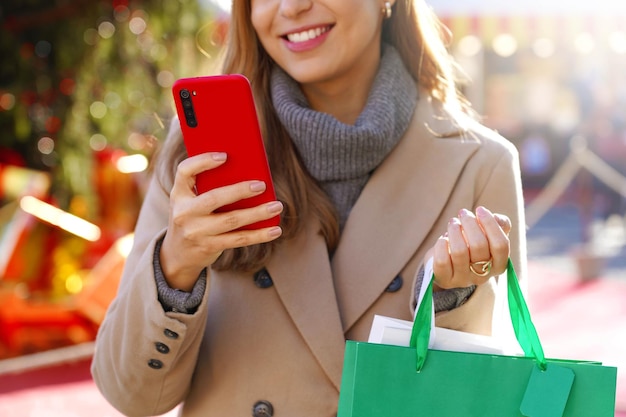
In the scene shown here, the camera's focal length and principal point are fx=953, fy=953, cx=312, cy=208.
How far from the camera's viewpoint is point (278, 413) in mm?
1919

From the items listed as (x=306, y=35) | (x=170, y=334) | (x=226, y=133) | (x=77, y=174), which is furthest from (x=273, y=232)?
(x=77, y=174)

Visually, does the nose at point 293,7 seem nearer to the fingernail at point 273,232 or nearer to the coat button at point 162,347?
the fingernail at point 273,232

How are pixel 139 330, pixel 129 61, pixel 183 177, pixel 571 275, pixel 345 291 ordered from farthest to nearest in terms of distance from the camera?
pixel 571 275, pixel 129 61, pixel 345 291, pixel 139 330, pixel 183 177

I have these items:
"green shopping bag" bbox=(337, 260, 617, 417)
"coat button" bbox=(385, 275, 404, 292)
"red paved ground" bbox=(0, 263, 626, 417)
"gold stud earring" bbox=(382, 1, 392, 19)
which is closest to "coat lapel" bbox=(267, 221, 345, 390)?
"coat button" bbox=(385, 275, 404, 292)

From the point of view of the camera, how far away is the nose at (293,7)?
1964mm

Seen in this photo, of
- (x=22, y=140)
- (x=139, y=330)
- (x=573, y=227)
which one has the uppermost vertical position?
(x=139, y=330)

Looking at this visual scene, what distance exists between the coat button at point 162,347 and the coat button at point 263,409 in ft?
0.75

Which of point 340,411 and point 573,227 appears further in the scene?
point 573,227

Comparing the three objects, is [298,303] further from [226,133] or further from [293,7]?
[293,7]

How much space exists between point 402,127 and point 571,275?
23.9 ft

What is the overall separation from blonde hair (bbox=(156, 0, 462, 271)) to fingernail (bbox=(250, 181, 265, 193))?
1.03 ft

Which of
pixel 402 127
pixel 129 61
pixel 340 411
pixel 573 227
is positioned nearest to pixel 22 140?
pixel 129 61

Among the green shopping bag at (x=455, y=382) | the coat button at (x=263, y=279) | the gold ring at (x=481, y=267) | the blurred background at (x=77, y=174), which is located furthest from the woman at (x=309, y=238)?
the blurred background at (x=77, y=174)

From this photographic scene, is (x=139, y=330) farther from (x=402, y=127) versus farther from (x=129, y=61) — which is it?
(x=129, y=61)
